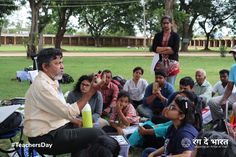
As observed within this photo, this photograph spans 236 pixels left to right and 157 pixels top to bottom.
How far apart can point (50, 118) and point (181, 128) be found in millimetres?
1126

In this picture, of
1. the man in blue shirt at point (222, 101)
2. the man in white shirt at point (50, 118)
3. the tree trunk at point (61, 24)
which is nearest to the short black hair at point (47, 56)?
the man in white shirt at point (50, 118)

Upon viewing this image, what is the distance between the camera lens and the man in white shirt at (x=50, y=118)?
3.61 meters

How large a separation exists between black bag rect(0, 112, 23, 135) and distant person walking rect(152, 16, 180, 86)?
10.4 feet

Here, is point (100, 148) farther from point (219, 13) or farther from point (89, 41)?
point (89, 41)

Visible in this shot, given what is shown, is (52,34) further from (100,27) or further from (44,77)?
(44,77)

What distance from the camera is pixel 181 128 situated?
→ 3564 millimetres

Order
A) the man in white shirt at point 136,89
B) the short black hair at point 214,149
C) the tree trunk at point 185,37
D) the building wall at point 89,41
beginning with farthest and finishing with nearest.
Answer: the building wall at point 89,41 < the tree trunk at point 185,37 < the man in white shirt at point 136,89 < the short black hair at point 214,149

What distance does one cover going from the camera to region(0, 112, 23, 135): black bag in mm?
4473

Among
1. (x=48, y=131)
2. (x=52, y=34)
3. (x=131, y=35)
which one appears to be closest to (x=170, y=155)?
(x=48, y=131)

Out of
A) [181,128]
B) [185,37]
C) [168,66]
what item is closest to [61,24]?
[185,37]

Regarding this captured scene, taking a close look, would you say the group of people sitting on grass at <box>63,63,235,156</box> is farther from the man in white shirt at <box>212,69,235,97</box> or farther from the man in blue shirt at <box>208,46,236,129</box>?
the man in blue shirt at <box>208,46,236,129</box>

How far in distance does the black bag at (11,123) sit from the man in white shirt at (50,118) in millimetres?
811

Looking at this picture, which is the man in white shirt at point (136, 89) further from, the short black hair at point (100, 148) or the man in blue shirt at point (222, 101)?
the short black hair at point (100, 148)

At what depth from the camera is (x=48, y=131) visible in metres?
3.68
